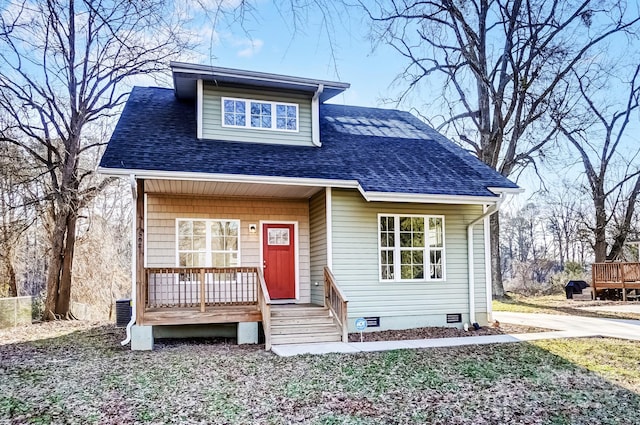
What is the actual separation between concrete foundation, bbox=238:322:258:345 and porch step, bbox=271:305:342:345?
381 millimetres

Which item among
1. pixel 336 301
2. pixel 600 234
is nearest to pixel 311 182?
pixel 336 301

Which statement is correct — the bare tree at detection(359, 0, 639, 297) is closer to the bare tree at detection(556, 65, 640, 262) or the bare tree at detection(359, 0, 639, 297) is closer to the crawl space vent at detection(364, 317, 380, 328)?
the bare tree at detection(556, 65, 640, 262)

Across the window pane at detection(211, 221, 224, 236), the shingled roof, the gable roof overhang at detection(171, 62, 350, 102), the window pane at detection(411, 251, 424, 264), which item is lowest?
the window pane at detection(411, 251, 424, 264)

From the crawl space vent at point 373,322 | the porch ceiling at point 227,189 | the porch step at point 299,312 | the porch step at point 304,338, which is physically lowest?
the porch step at point 304,338

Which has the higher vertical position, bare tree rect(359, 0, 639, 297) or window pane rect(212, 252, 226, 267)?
bare tree rect(359, 0, 639, 297)

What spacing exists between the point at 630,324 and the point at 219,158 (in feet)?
31.4

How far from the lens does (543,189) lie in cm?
2178

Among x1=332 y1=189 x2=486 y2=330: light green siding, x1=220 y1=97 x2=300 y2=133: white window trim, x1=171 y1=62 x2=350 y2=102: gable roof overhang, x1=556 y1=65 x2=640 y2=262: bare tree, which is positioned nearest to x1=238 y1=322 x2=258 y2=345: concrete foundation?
x1=332 y1=189 x2=486 y2=330: light green siding

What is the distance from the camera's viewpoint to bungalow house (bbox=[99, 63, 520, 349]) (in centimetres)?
943

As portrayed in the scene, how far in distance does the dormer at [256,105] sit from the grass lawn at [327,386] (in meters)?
4.71

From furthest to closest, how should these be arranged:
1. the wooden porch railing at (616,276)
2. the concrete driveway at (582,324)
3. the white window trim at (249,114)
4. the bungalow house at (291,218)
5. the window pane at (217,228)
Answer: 1. the wooden porch railing at (616,276)
2. the white window trim at (249,114)
3. the window pane at (217,228)
4. the concrete driveway at (582,324)
5. the bungalow house at (291,218)

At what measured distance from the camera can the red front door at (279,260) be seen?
36.2 ft

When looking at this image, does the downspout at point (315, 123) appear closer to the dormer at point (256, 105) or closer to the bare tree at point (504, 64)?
the dormer at point (256, 105)

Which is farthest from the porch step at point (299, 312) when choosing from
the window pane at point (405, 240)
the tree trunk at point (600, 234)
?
the tree trunk at point (600, 234)
